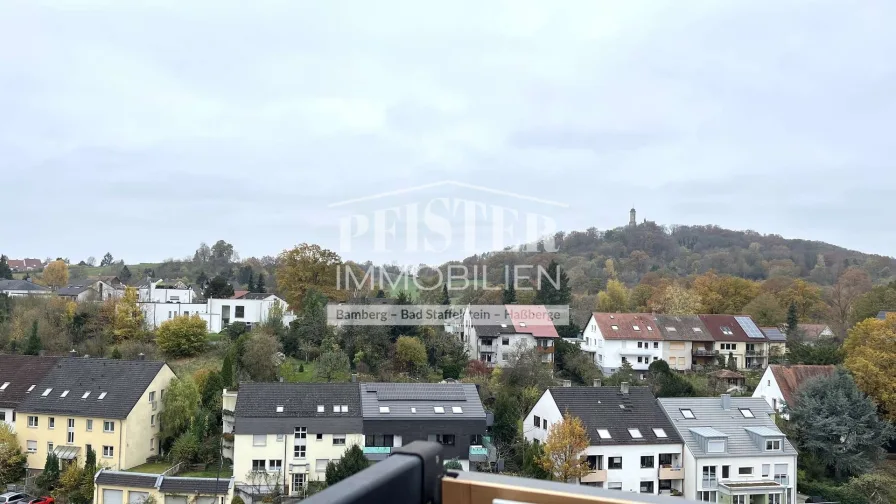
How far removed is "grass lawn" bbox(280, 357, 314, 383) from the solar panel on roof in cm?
1941

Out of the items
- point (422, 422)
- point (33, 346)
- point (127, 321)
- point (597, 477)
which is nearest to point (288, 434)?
point (422, 422)

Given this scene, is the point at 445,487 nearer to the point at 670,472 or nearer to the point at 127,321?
the point at 670,472

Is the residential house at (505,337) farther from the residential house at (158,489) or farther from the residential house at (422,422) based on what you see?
the residential house at (158,489)

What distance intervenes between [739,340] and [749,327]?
1.32m

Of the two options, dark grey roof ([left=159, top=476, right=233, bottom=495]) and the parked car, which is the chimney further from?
the parked car

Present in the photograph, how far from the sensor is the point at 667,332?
2756 cm

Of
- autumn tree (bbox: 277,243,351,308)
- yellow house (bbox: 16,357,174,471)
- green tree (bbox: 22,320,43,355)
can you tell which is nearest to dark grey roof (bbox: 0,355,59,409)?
yellow house (bbox: 16,357,174,471)

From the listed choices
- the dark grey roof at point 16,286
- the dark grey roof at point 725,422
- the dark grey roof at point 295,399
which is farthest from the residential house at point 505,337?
the dark grey roof at point 16,286

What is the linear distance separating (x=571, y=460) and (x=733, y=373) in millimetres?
13149

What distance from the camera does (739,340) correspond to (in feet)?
92.5

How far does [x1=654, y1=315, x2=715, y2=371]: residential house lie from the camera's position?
90.2 feet

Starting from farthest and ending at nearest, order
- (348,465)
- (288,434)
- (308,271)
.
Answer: (308,271) → (288,434) → (348,465)

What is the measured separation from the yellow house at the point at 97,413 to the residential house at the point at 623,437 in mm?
10494

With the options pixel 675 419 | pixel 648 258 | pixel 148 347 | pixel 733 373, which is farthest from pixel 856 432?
pixel 648 258
